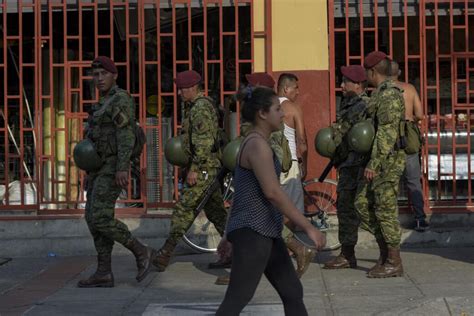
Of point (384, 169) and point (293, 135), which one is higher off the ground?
point (293, 135)

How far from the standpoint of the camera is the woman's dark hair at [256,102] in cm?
585

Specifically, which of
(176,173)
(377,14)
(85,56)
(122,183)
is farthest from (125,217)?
(377,14)

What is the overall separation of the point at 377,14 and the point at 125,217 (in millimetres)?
3596

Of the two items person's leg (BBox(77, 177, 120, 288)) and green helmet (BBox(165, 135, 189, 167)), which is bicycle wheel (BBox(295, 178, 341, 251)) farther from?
person's leg (BBox(77, 177, 120, 288))

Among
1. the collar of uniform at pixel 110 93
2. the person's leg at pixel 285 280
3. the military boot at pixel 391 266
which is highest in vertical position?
→ the collar of uniform at pixel 110 93

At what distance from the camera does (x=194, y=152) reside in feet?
29.0

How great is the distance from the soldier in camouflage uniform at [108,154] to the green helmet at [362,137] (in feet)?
6.29

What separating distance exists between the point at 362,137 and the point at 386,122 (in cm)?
25

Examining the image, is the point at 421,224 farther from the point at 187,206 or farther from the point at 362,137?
the point at 187,206

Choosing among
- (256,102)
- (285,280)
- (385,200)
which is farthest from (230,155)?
(285,280)

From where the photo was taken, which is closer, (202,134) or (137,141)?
(137,141)

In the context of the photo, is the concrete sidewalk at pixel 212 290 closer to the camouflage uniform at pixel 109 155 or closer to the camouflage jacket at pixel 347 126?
the camouflage uniform at pixel 109 155

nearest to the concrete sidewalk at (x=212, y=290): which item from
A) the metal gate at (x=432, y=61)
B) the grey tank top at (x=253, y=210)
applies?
the metal gate at (x=432, y=61)

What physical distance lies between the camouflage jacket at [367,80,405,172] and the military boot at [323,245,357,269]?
3.66 feet
